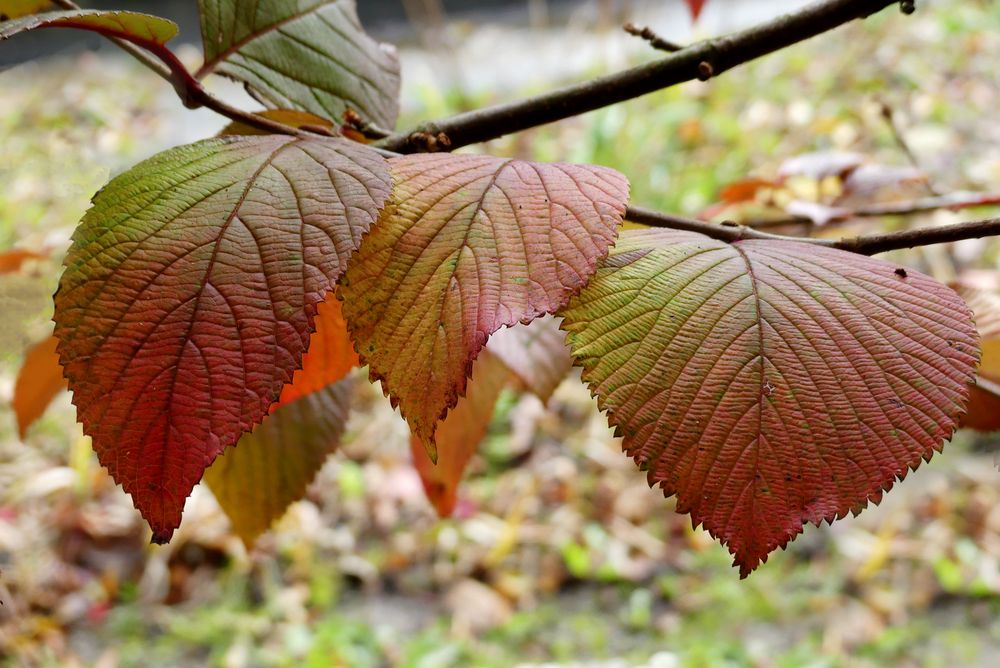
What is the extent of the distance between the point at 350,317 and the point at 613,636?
1827 millimetres

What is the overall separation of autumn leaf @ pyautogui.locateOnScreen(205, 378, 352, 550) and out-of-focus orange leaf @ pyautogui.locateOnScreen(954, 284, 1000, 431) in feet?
1.26

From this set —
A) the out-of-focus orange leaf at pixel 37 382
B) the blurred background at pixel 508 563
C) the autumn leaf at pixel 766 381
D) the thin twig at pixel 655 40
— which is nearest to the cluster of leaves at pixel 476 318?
the autumn leaf at pixel 766 381

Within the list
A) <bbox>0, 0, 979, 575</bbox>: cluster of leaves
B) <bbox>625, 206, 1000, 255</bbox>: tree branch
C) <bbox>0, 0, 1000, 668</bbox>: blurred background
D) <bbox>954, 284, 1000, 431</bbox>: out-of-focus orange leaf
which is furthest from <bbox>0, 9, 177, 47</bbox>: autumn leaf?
<bbox>0, 0, 1000, 668</bbox>: blurred background

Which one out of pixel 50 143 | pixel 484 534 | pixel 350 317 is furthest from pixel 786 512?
pixel 50 143

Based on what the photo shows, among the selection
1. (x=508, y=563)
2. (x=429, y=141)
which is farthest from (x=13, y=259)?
(x=508, y=563)

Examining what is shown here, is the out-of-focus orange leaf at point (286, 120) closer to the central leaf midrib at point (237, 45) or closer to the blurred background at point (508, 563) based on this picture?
the central leaf midrib at point (237, 45)

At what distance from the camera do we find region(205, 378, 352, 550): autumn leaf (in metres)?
0.54

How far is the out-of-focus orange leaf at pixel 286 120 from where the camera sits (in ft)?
1.41

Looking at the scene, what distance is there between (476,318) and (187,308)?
0.10m

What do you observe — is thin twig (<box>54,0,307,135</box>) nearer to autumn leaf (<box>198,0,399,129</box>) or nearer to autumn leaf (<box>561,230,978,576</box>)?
autumn leaf (<box>198,0,399,129</box>)

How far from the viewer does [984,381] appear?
49cm

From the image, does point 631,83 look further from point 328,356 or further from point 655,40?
point 328,356

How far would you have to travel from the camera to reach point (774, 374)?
0.31 meters

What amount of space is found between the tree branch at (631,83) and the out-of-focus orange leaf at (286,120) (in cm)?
4
